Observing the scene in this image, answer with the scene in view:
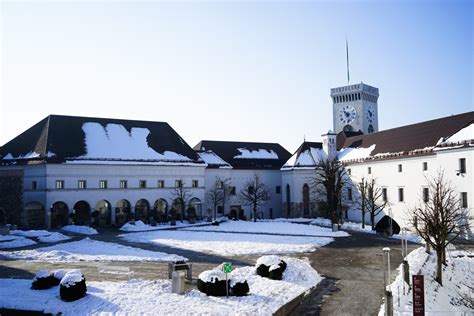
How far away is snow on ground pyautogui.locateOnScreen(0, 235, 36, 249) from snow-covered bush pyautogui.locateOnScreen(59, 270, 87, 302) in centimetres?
1928

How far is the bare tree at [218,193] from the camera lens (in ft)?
194

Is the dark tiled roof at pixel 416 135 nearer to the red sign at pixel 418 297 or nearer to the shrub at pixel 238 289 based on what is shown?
the red sign at pixel 418 297

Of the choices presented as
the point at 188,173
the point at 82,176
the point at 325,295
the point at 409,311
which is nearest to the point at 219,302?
the point at 325,295

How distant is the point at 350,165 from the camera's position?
177 ft

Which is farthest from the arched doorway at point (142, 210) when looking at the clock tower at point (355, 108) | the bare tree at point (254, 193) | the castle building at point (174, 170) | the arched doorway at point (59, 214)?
the clock tower at point (355, 108)

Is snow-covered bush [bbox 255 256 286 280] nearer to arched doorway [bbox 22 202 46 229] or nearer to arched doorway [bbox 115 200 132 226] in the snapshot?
arched doorway [bbox 22 202 46 229]

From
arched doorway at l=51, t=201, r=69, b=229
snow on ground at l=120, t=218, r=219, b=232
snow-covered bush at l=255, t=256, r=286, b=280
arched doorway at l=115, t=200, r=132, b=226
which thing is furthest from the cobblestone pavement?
arched doorway at l=115, t=200, r=132, b=226

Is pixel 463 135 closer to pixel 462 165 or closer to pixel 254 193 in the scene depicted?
pixel 462 165

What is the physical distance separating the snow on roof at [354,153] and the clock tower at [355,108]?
999 inches

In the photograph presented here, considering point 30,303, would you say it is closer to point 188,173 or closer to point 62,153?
point 62,153

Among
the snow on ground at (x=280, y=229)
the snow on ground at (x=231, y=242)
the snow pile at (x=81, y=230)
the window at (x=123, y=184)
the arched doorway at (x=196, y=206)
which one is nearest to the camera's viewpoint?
the snow on ground at (x=231, y=242)

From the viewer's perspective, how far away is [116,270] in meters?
21.5

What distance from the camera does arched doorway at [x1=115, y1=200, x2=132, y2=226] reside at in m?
50.2

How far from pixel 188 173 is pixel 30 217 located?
19389mm
